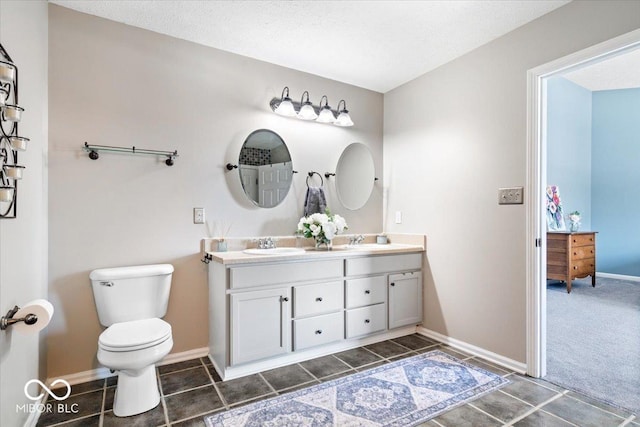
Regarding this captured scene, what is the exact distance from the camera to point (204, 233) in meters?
2.54

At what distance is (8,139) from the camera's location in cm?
131

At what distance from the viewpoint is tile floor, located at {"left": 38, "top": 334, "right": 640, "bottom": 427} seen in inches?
67.7

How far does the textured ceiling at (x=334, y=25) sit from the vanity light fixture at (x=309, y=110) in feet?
1.05

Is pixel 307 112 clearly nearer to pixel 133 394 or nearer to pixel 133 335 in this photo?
pixel 133 335

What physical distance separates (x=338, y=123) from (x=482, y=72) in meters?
1.23

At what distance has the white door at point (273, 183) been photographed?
2.78 m

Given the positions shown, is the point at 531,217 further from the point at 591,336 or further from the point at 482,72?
the point at 591,336

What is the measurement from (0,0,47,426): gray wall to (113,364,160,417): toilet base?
1.28 ft

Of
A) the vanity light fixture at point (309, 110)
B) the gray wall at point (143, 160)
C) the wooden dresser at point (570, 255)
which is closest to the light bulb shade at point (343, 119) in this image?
the vanity light fixture at point (309, 110)

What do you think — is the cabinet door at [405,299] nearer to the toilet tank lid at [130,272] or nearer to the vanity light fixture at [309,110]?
the vanity light fixture at [309,110]

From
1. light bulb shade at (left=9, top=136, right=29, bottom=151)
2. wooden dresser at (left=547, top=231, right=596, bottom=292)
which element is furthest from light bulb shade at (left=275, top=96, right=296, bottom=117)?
wooden dresser at (left=547, top=231, right=596, bottom=292)

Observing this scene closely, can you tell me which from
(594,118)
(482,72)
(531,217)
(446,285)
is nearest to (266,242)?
(446,285)

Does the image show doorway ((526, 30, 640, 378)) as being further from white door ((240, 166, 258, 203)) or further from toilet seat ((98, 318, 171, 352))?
toilet seat ((98, 318, 171, 352))

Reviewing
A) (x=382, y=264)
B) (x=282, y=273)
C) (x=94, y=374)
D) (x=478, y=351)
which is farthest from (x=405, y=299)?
(x=94, y=374)
